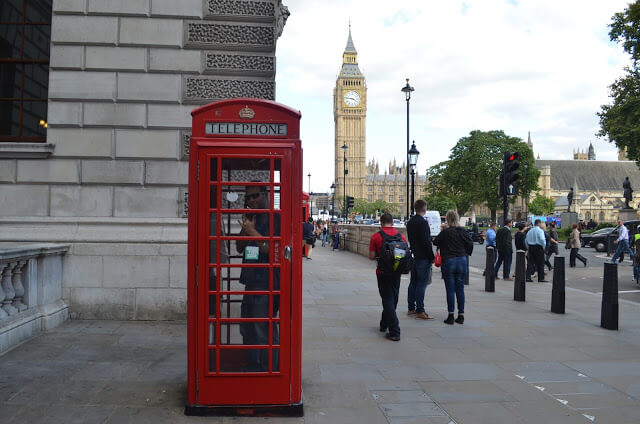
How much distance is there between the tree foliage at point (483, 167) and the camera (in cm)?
7031

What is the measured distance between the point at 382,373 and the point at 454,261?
3.41 meters

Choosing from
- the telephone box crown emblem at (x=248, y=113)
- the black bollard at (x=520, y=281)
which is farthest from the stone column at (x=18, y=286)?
the black bollard at (x=520, y=281)

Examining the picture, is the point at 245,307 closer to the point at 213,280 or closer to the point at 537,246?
the point at 213,280

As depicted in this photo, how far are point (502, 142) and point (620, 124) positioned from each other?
144 feet

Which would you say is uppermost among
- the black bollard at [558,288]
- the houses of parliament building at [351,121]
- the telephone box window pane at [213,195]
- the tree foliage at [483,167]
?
the houses of parliament building at [351,121]

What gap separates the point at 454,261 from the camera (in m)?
8.43

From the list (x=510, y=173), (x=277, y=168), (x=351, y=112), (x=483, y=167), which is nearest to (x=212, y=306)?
(x=277, y=168)

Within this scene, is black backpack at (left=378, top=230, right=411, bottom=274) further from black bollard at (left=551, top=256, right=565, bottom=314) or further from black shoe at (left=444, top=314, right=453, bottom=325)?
black bollard at (left=551, top=256, right=565, bottom=314)

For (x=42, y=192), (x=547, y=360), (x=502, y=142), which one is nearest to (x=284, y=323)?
(x=547, y=360)

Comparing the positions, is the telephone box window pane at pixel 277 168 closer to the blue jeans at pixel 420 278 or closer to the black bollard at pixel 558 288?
the blue jeans at pixel 420 278

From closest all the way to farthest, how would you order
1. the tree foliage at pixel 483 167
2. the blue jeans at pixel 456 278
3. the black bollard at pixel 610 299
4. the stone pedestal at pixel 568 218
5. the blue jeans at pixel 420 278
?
the black bollard at pixel 610 299
the blue jeans at pixel 456 278
the blue jeans at pixel 420 278
the stone pedestal at pixel 568 218
the tree foliage at pixel 483 167

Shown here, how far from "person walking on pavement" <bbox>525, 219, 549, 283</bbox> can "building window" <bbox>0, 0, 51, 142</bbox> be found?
40.0ft

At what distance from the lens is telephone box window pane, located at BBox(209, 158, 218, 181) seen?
13.5 ft

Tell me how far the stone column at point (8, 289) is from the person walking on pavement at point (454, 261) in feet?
19.6
